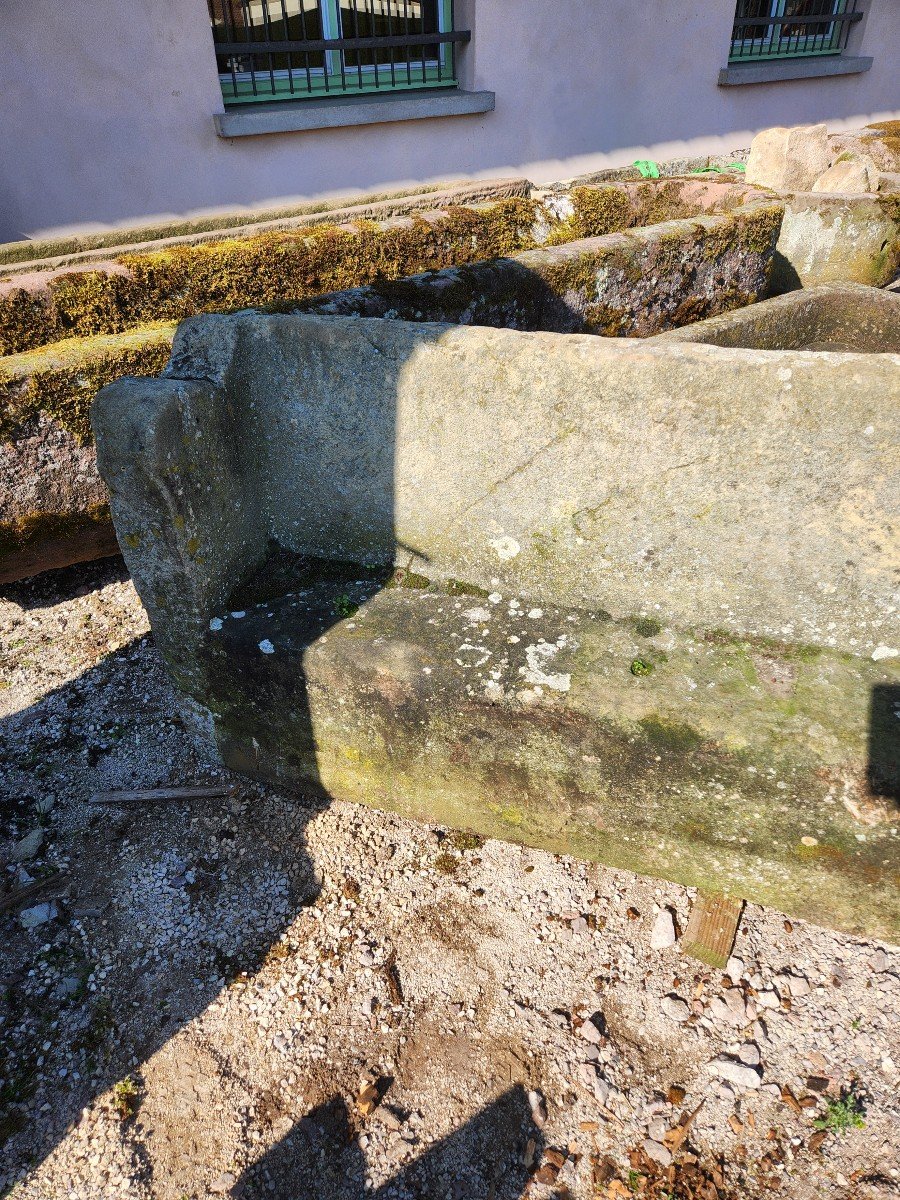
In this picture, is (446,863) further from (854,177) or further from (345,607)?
(854,177)

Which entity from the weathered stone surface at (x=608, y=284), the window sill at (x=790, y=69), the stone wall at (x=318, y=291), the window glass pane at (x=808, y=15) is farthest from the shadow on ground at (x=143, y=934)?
the window glass pane at (x=808, y=15)

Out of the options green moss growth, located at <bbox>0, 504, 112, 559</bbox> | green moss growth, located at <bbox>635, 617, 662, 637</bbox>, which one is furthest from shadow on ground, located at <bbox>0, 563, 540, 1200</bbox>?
green moss growth, located at <bbox>635, 617, 662, 637</bbox>

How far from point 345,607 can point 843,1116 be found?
6.79 ft

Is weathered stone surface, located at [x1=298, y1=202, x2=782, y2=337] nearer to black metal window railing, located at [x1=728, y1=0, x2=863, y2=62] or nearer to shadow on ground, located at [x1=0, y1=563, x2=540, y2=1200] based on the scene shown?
shadow on ground, located at [x1=0, y1=563, x2=540, y2=1200]

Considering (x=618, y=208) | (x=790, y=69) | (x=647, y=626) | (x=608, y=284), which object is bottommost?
(x=647, y=626)

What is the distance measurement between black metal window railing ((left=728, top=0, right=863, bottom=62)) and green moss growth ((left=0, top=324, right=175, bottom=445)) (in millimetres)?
7775

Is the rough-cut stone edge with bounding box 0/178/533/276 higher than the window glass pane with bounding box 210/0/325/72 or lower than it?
lower

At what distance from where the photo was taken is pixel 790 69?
326 inches

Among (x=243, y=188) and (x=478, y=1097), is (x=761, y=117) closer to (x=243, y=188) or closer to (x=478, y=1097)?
(x=243, y=188)

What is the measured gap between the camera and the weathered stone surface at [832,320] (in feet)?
13.1

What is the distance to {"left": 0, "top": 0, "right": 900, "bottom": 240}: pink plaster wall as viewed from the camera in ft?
15.3

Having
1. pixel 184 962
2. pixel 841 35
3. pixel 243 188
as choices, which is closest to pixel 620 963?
pixel 184 962

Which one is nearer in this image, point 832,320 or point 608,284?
point 608,284

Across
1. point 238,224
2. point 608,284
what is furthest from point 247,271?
point 608,284
